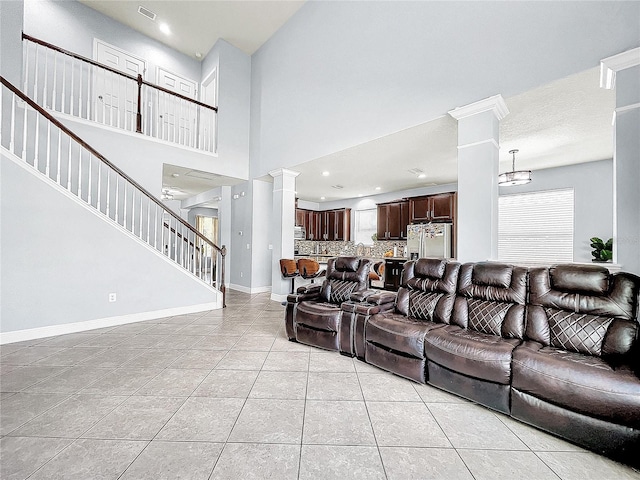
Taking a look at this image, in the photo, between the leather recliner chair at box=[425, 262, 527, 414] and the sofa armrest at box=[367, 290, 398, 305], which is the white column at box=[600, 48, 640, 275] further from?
the sofa armrest at box=[367, 290, 398, 305]

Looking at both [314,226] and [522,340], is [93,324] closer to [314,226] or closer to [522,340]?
[522,340]

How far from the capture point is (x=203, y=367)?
2.79m

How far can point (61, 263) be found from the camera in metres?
3.71

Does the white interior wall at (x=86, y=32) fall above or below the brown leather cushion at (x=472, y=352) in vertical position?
above

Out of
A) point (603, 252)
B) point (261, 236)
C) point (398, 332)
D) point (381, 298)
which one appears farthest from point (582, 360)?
point (261, 236)

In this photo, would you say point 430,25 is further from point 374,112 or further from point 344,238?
point 344,238

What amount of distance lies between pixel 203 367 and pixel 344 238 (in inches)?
284

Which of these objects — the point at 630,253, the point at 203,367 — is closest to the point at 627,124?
the point at 630,253

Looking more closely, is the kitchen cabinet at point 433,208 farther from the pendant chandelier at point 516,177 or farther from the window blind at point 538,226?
the pendant chandelier at point 516,177

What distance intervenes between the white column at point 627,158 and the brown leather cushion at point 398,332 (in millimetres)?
1699

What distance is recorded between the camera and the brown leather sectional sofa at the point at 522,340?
166cm

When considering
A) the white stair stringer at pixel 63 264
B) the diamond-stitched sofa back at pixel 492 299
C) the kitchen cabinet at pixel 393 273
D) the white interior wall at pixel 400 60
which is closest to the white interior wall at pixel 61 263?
the white stair stringer at pixel 63 264

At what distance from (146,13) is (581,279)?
8.52 m

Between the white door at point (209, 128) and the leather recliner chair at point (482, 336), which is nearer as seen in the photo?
the leather recliner chair at point (482, 336)
